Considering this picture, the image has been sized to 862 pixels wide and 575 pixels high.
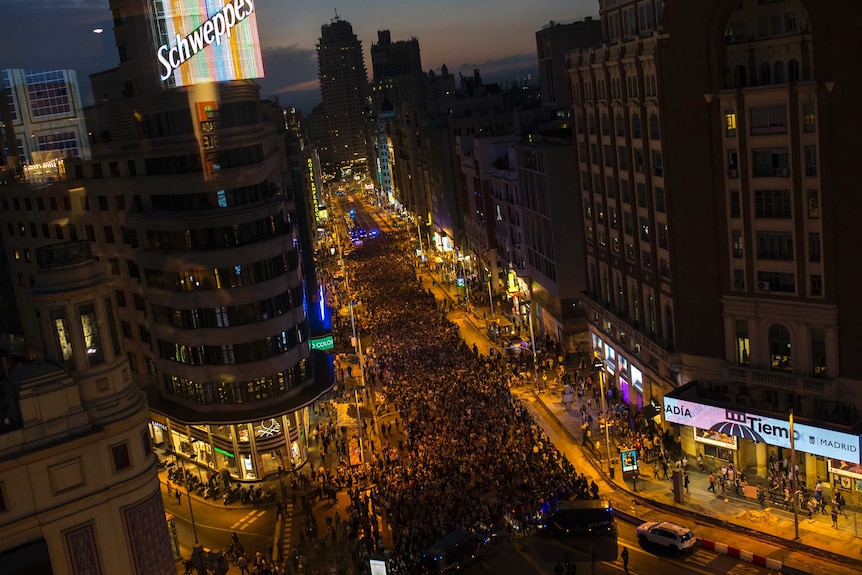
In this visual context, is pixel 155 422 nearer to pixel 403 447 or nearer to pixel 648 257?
pixel 403 447

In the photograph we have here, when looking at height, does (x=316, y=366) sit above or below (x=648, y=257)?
below

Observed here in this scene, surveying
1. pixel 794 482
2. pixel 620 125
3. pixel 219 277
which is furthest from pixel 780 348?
pixel 219 277

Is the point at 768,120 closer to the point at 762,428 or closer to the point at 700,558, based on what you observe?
the point at 762,428

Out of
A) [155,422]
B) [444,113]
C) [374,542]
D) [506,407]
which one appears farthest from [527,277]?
[444,113]

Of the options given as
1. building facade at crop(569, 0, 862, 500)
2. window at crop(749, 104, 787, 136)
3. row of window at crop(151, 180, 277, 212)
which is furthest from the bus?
row of window at crop(151, 180, 277, 212)

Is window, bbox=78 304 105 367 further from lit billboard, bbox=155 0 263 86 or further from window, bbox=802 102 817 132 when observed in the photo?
window, bbox=802 102 817 132
